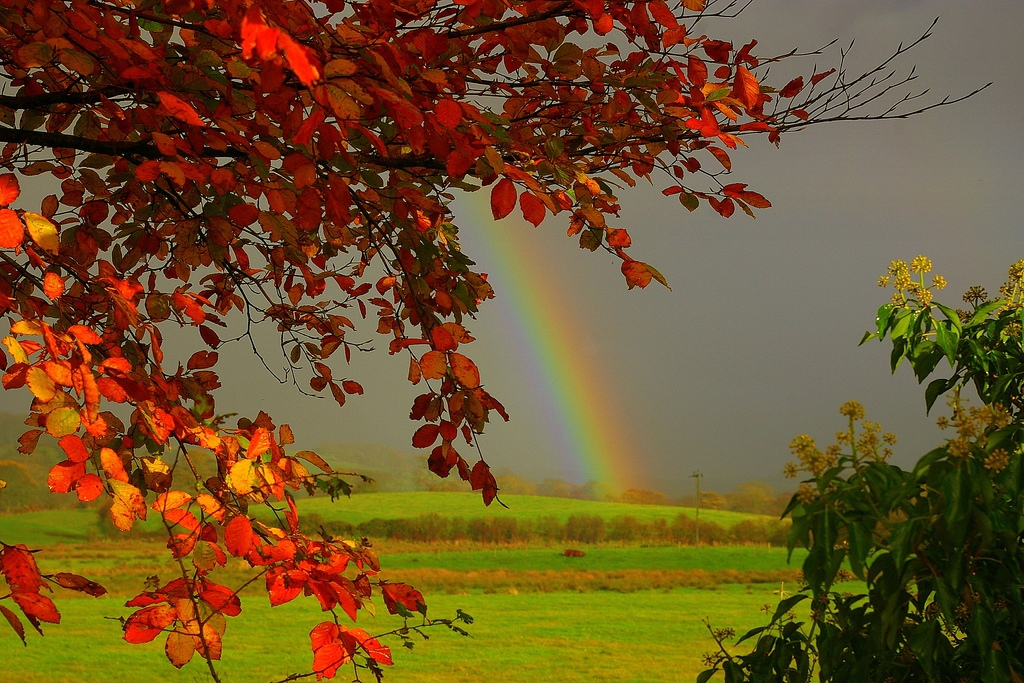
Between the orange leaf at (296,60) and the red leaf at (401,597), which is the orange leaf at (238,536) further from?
the orange leaf at (296,60)

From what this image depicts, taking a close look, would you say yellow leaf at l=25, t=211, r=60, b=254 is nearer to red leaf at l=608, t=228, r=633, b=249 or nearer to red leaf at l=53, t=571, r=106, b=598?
red leaf at l=53, t=571, r=106, b=598

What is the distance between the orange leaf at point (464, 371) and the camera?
1387mm

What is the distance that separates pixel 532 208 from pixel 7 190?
0.82 meters

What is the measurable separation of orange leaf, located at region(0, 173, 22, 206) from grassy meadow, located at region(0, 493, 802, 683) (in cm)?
148

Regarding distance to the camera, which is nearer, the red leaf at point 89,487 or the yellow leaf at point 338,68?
the yellow leaf at point 338,68

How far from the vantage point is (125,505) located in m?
1.18

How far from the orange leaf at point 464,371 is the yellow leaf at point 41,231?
0.66m

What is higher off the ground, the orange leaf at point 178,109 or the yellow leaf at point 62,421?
the orange leaf at point 178,109

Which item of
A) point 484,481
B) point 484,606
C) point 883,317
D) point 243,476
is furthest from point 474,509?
point 243,476

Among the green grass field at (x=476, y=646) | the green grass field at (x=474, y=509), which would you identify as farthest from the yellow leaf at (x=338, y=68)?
the green grass field at (x=474, y=509)

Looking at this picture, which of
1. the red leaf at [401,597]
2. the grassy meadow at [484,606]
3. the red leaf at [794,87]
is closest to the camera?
the red leaf at [401,597]

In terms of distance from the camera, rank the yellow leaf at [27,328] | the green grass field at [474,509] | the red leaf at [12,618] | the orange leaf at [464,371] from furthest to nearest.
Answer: the green grass field at [474,509]
the orange leaf at [464,371]
the red leaf at [12,618]
the yellow leaf at [27,328]

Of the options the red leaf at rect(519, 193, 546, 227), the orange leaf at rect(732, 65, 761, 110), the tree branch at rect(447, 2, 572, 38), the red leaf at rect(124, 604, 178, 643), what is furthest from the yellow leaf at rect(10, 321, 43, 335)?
the orange leaf at rect(732, 65, 761, 110)

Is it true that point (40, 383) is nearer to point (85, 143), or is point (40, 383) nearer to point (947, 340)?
point (85, 143)
